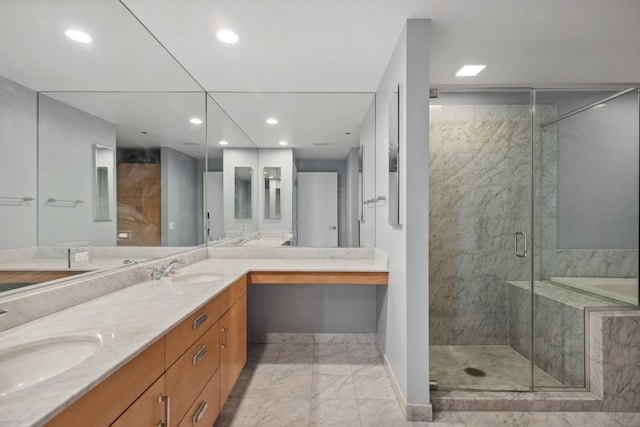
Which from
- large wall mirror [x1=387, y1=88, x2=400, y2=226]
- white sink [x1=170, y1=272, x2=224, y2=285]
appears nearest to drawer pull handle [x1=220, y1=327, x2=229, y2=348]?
white sink [x1=170, y1=272, x2=224, y2=285]

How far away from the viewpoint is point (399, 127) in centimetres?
193

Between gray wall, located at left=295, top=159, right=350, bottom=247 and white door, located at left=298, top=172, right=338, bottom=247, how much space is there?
3cm

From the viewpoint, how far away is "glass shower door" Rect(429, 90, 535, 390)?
8.14 feet

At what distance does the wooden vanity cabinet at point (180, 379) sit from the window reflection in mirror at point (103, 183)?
29.9 inches

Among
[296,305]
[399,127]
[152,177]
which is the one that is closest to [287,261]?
[296,305]

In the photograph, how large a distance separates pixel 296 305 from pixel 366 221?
1.08m

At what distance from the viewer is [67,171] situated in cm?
137

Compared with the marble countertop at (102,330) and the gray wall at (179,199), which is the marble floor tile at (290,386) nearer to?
the marble countertop at (102,330)

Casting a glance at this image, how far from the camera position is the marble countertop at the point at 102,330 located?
64cm

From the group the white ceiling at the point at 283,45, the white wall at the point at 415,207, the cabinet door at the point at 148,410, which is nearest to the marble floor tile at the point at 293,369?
the white wall at the point at 415,207

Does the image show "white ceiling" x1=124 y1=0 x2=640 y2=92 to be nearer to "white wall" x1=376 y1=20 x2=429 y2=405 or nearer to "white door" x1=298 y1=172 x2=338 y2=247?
→ "white wall" x1=376 y1=20 x2=429 y2=405

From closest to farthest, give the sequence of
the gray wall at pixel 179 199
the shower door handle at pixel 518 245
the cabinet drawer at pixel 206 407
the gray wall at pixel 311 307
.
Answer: the cabinet drawer at pixel 206 407, the gray wall at pixel 179 199, the shower door handle at pixel 518 245, the gray wall at pixel 311 307

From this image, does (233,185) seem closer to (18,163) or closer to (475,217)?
(18,163)

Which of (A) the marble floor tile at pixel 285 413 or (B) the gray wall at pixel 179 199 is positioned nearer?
(A) the marble floor tile at pixel 285 413
